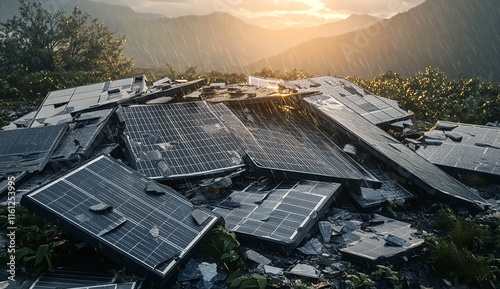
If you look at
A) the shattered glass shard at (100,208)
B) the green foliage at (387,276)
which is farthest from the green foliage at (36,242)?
the green foliage at (387,276)

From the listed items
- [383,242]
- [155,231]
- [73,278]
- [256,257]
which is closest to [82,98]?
[155,231]

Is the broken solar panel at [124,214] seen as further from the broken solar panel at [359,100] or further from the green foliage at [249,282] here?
the broken solar panel at [359,100]

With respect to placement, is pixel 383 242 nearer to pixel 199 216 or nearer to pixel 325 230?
pixel 325 230

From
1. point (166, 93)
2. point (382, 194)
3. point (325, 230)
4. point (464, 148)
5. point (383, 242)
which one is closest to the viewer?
point (383, 242)

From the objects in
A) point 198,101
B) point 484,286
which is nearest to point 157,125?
point 198,101

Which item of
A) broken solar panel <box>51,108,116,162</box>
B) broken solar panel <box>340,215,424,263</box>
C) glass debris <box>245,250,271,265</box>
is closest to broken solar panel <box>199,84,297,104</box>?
broken solar panel <box>51,108,116,162</box>

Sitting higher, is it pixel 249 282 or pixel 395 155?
pixel 249 282

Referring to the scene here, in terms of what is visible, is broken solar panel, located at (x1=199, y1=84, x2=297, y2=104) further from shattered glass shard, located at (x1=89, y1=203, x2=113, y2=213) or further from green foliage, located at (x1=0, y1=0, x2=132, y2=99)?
green foliage, located at (x1=0, y1=0, x2=132, y2=99)
